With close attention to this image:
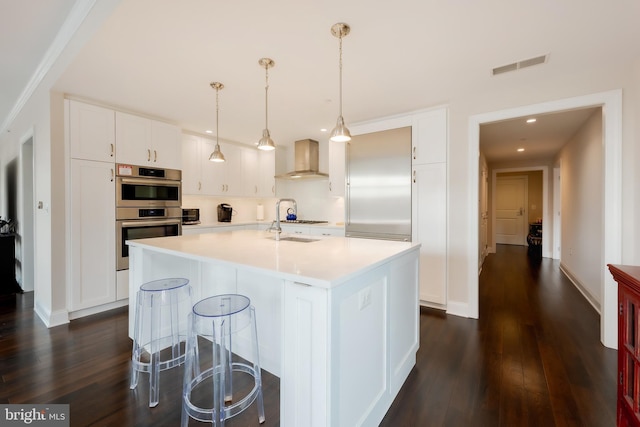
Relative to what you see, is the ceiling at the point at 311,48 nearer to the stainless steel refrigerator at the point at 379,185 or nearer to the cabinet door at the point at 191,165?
the stainless steel refrigerator at the point at 379,185

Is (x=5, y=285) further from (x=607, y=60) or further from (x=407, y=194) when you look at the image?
(x=607, y=60)

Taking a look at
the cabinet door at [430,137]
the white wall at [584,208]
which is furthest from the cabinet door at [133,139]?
the white wall at [584,208]

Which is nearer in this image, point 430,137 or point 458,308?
point 458,308

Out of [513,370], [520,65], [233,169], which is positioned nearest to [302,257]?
[513,370]

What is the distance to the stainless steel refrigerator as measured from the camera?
11.1ft

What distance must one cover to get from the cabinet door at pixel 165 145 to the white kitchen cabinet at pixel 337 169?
2.12 meters

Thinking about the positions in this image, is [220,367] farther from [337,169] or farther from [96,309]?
[337,169]

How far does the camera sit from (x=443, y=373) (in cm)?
195

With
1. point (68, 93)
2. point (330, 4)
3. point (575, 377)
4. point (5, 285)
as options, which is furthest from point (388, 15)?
point (5, 285)

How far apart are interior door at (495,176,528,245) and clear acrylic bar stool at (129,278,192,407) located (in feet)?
28.8

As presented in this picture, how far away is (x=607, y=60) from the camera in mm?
2215

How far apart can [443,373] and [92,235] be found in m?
3.58

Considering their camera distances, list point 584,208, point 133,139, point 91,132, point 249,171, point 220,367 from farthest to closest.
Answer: point 249,171
point 584,208
point 133,139
point 91,132
point 220,367

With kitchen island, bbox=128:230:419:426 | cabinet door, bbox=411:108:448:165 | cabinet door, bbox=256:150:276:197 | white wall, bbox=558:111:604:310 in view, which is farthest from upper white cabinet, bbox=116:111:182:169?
white wall, bbox=558:111:604:310
